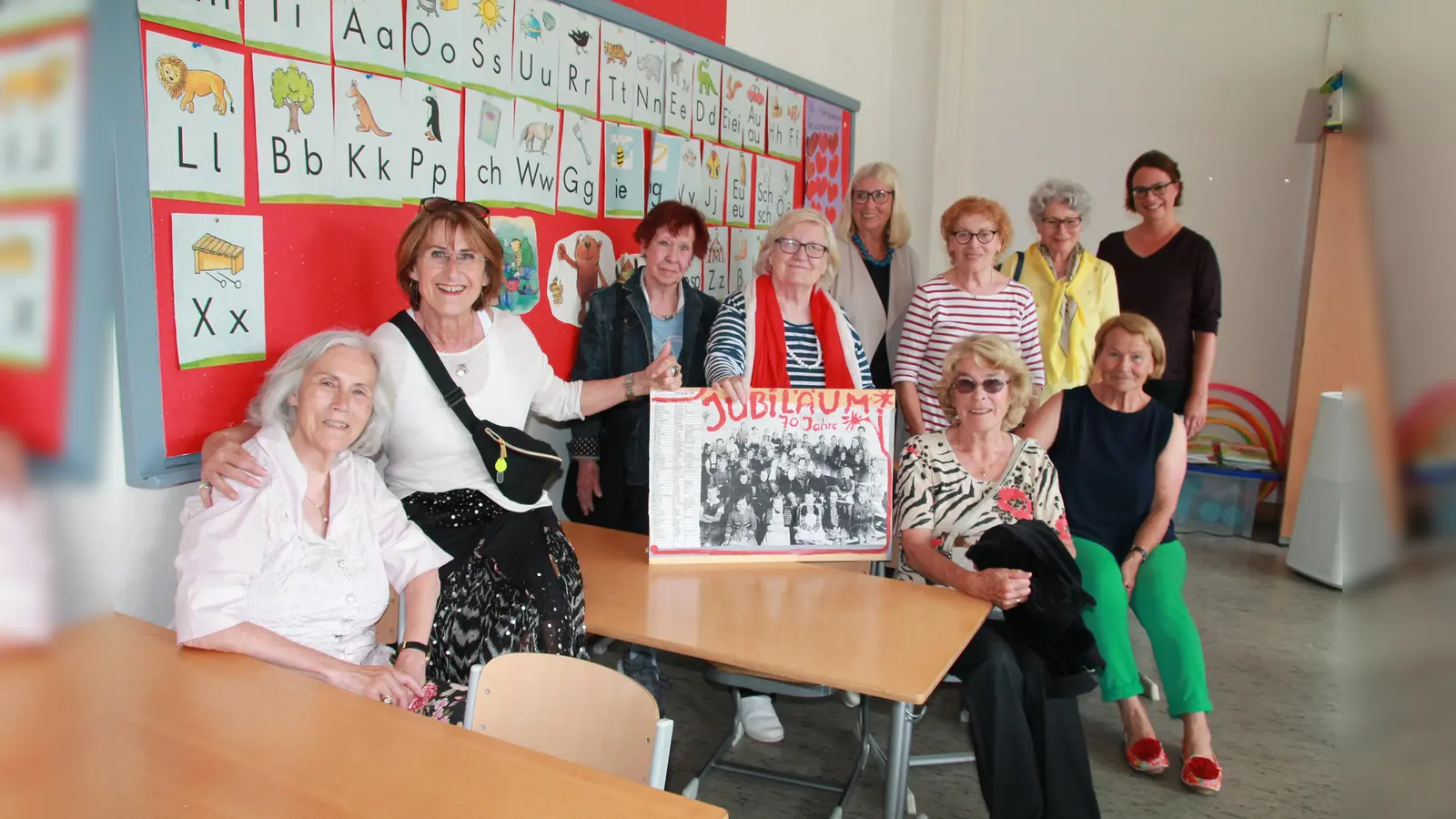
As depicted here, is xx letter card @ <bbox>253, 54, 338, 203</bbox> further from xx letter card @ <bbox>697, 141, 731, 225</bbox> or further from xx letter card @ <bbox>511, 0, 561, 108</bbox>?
xx letter card @ <bbox>697, 141, 731, 225</bbox>

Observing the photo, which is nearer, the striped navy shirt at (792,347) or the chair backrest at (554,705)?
the chair backrest at (554,705)

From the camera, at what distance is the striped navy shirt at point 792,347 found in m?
2.91

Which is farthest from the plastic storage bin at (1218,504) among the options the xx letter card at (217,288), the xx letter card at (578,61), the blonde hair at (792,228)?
the xx letter card at (217,288)

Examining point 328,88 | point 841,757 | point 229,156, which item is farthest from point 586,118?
point 841,757

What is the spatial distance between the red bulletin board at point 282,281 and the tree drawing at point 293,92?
0.25 ft

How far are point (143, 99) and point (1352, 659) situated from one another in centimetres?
243

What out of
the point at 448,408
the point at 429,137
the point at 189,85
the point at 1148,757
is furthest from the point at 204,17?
the point at 1148,757

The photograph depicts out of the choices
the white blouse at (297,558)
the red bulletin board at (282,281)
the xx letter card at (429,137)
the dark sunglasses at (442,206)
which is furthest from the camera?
the xx letter card at (429,137)

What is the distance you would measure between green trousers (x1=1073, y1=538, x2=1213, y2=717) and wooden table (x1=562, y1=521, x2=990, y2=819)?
779 millimetres

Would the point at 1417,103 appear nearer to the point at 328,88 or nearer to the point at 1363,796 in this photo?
the point at 1363,796

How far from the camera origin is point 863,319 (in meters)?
3.64

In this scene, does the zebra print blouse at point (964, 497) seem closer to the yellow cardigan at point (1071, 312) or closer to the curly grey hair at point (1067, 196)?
the yellow cardigan at point (1071, 312)

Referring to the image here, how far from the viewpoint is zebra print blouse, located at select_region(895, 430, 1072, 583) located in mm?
2586

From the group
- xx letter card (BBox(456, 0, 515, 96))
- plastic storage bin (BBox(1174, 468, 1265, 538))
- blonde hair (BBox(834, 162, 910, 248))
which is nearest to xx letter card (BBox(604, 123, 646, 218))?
xx letter card (BBox(456, 0, 515, 96))
